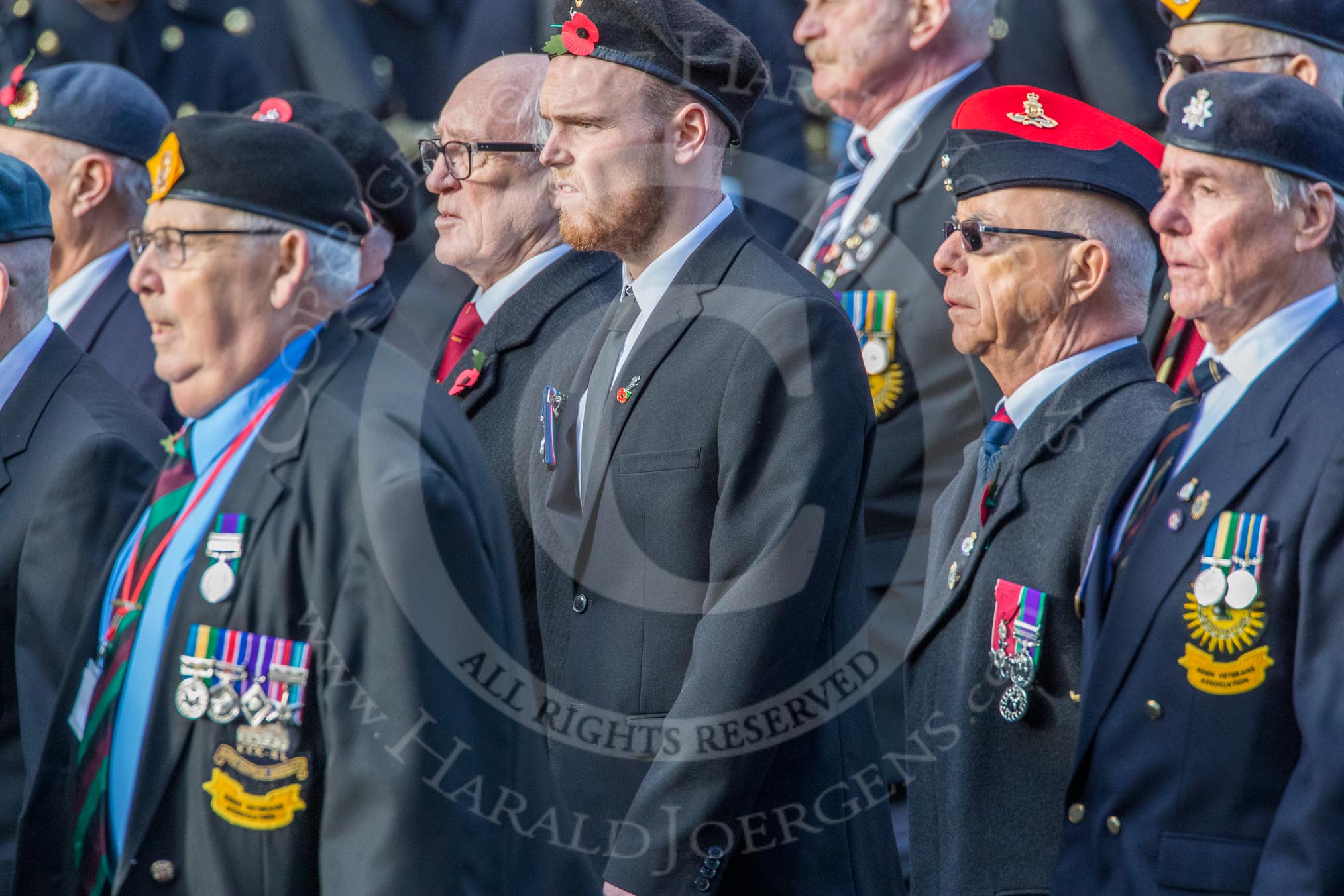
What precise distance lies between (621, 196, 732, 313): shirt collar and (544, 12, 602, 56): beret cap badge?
0.42 meters

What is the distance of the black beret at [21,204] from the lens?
3877 millimetres

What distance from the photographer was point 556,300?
423cm

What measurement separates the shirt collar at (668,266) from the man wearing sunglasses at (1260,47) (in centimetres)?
132

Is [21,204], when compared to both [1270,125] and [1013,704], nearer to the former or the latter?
[1013,704]

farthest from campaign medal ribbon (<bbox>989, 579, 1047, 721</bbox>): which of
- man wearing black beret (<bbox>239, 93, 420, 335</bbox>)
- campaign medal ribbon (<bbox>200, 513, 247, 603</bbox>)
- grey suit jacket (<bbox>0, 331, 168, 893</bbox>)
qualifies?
man wearing black beret (<bbox>239, 93, 420, 335</bbox>)

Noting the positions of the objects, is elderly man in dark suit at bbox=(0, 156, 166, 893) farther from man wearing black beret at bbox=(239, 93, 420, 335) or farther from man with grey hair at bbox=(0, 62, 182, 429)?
man with grey hair at bbox=(0, 62, 182, 429)

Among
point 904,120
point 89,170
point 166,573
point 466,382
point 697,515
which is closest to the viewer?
point 166,573

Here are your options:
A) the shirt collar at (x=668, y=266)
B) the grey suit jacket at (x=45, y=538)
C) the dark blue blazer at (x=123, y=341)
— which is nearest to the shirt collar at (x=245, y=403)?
the grey suit jacket at (x=45, y=538)

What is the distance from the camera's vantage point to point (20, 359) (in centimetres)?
378

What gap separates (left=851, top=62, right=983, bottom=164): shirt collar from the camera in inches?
190

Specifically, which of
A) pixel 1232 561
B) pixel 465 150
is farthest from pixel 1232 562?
pixel 465 150

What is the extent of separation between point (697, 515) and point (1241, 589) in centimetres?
98

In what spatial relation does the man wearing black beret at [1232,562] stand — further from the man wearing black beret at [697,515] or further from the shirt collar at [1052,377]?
the man wearing black beret at [697,515]

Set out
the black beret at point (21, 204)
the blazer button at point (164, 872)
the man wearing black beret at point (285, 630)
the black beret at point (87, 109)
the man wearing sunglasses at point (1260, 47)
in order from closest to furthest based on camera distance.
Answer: the man wearing black beret at point (285, 630)
the blazer button at point (164, 872)
the black beret at point (21, 204)
the man wearing sunglasses at point (1260, 47)
the black beret at point (87, 109)
